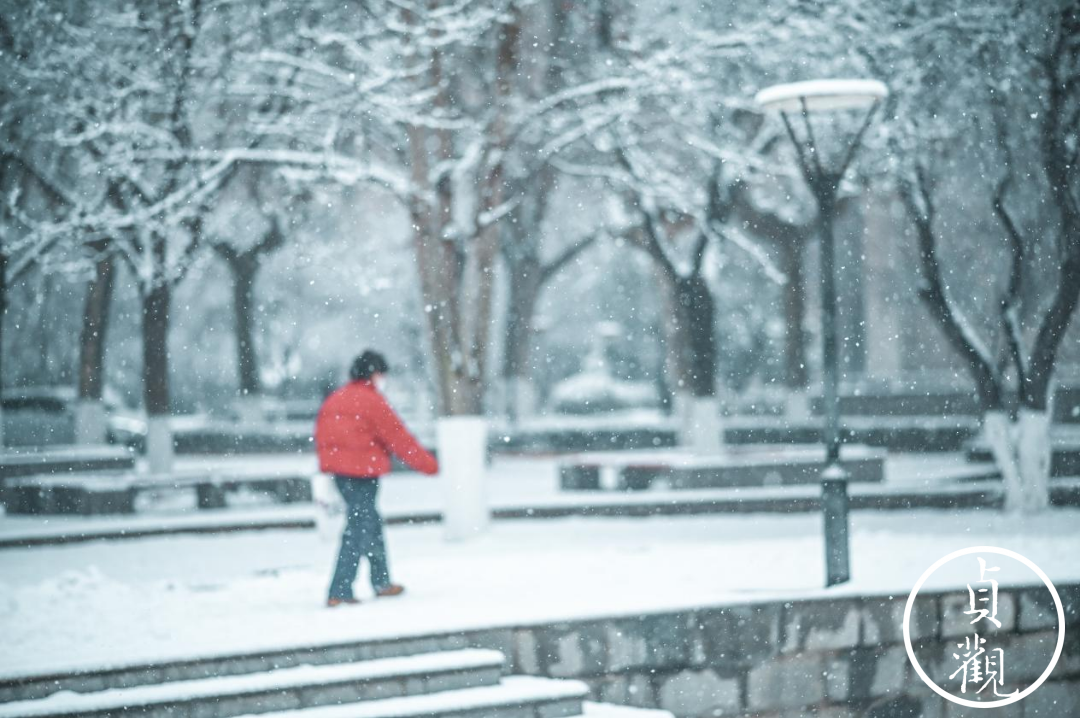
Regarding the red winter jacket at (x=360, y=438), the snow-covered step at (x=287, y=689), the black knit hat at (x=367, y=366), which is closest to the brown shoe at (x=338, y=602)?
the red winter jacket at (x=360, y=438)

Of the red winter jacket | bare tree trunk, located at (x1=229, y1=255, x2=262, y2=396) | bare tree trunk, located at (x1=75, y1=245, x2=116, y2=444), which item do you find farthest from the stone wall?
bare tree trunk, located at (x1=229, y1=255, x2=262, y2=396)

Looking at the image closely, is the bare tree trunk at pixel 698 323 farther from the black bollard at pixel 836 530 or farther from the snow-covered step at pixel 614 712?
the snow-covered step at pixel 614 712

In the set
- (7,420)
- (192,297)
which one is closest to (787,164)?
(7,420)

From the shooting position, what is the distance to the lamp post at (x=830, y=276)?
10586mm

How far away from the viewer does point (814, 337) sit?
49875 mm

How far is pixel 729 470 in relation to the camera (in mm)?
19078

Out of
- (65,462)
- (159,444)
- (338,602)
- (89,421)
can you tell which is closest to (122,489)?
(159,444)

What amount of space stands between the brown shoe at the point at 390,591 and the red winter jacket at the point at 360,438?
818 mm

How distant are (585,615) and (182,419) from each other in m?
43.9

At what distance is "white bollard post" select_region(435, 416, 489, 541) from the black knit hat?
429 centimetres

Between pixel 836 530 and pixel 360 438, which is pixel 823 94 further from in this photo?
→ pixel 360 438

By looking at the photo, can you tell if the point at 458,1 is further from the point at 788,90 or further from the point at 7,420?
the point at 7,420

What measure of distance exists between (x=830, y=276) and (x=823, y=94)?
1281mm

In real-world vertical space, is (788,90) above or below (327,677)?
above
